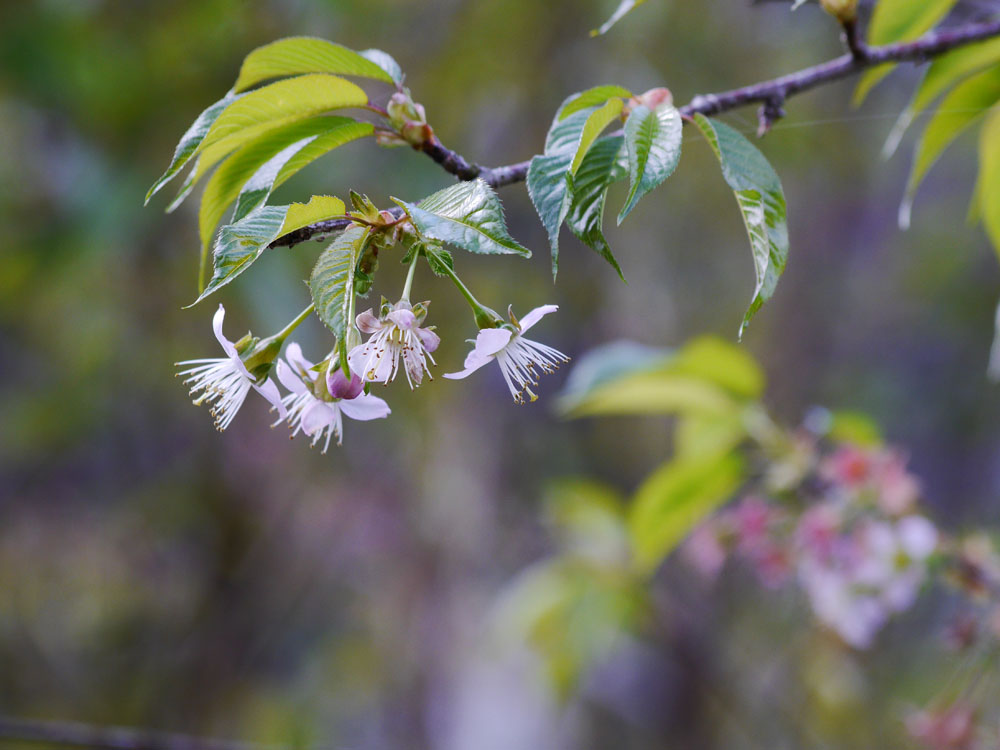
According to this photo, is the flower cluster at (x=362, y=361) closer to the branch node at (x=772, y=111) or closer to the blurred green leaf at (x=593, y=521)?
the branch node at (x=772, y=111)

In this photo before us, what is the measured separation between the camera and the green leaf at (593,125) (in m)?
0.34

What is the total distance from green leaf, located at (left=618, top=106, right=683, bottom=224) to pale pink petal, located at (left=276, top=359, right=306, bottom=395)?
0.66ft

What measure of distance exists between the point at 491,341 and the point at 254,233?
0.13 m

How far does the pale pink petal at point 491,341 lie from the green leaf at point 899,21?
1.12ft

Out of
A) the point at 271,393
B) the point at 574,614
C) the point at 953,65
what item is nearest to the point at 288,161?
the point at 271,393

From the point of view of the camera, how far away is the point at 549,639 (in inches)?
50.7

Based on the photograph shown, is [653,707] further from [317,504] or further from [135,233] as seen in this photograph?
[135,233]

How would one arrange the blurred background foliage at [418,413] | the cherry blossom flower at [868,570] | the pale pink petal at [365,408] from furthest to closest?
the blurred background foliage at [418,413] < the cherry blossom flower at [868,570] < the pale pink petal at [365,408]

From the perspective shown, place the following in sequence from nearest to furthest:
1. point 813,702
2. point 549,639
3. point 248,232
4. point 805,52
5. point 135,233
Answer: point 248,232 < point 549,639 < point 135,233 < point 813,702 < point 805,52

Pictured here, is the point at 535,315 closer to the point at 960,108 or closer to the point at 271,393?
the point at 271,393

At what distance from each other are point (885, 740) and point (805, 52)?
2.11 m

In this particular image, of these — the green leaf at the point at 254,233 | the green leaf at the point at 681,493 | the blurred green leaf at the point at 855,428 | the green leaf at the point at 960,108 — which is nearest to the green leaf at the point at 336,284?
the green leaf at the point at 254,233

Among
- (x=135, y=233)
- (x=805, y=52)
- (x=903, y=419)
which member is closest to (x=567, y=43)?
(x=805, y=52)

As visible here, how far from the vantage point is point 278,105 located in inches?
15.4
